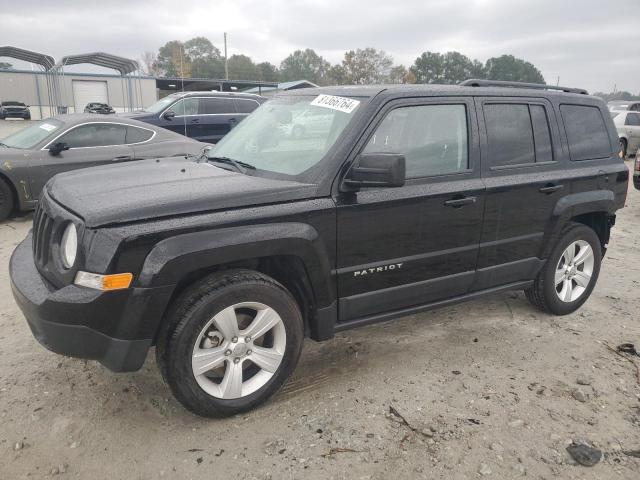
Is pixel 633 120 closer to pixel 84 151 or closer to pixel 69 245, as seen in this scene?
pixel 84 151

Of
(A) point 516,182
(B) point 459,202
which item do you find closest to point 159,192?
(B) point 459,202

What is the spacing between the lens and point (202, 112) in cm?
1150

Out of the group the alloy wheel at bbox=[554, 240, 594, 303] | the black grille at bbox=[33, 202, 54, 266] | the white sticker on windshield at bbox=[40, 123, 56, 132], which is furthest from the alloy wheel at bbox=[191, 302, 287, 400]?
the white sticker on windshield at bbox=[40, 123, 56, 132]

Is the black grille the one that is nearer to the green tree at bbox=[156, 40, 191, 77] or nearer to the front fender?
the front fender

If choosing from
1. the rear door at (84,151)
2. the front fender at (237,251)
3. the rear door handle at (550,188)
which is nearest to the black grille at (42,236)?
the front fender at (237,251)

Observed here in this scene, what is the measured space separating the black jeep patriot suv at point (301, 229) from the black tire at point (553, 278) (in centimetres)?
2

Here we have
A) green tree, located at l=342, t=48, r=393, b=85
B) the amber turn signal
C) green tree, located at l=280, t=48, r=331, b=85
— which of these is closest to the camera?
the amber turn signal

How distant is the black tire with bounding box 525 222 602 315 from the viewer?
4105mm

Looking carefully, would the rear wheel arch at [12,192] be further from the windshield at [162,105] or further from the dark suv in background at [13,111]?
the dark suv in background at [13,111]

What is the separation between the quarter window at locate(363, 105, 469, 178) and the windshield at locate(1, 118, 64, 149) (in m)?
5.68

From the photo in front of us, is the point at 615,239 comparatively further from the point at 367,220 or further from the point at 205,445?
the point at 205,445

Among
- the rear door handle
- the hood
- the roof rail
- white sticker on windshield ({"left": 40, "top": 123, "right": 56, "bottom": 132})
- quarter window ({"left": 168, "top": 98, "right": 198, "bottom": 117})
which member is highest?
the roof rail

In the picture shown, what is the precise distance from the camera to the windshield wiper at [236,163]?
3.24m

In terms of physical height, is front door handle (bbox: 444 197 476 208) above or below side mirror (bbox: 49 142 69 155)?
above
